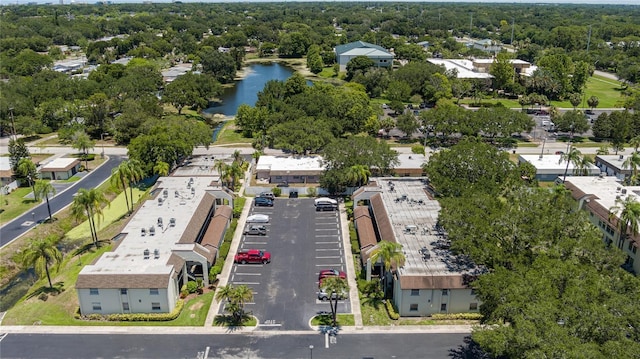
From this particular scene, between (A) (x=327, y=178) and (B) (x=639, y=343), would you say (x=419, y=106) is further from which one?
(B) (x=639, y=343)

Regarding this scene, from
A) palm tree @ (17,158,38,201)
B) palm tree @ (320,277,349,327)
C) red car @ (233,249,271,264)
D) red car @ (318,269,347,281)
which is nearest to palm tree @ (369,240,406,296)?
palm tree @ (320,277,349,327)

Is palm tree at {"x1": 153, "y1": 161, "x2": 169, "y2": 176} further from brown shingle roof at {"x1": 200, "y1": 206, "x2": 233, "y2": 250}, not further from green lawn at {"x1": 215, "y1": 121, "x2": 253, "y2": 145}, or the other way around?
green lawn at {"x1": 215, "y1": 121, "x2": 253, "y2": 145}

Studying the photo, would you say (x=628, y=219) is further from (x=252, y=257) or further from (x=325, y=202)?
(x=252, y=257)

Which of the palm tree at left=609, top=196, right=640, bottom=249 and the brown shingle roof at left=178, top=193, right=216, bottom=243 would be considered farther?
the brown shingle roof at left=178, top=193, right=216, bottom=243

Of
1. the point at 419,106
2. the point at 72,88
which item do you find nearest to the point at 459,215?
the point at 419,106

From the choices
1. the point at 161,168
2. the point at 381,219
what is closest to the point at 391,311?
the point at 381,219

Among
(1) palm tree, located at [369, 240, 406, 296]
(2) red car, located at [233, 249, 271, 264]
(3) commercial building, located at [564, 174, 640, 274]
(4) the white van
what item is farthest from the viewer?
(4) the white van
